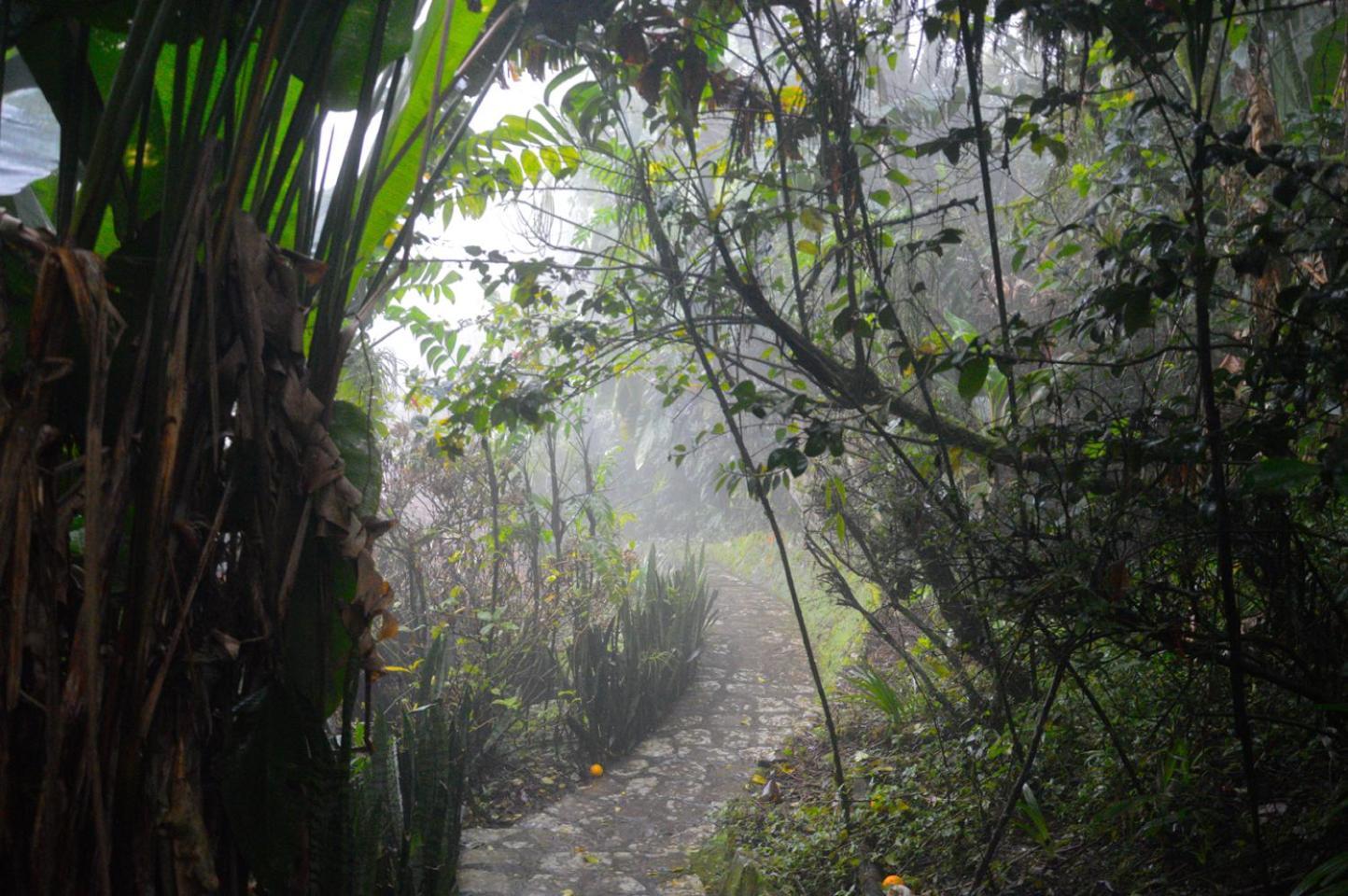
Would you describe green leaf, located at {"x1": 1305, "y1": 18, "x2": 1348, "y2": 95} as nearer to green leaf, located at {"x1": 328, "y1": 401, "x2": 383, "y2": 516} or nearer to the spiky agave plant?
green leaf, located at {"x1": 328, "y1": 401, "x2": 383, "y2": 516}

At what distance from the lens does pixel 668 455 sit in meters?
2.92

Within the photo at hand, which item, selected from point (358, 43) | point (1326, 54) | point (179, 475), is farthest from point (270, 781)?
point (1326, 54)

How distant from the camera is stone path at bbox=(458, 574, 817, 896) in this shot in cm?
352

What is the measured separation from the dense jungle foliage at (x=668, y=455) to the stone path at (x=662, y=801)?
28cm

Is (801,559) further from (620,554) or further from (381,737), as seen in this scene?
(381,737)

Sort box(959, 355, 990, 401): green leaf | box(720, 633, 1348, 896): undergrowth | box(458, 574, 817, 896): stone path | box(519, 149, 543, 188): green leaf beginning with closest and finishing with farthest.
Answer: box(959, 355, 990, 401): green leaf, box(720, 633, 1348, 896): undergrowth, box(519, 149, 543, 188): green leaf, box(458, 574, 817, 896): stone path

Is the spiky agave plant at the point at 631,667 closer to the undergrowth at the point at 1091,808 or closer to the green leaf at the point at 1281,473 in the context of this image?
the undergrowth at the point at 1091,808

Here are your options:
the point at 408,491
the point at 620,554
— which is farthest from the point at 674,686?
the point at 408,491

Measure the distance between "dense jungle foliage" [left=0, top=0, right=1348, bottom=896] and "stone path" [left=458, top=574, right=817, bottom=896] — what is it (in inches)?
11.1

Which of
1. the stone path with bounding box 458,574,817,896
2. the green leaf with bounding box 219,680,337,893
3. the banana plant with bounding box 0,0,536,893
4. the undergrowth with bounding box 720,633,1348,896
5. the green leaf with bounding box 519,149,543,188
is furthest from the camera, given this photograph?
the stone path with bounding box 458,574,817,896

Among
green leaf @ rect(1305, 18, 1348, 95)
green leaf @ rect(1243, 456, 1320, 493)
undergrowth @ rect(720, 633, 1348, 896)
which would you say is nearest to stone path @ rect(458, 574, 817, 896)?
undergrowth @ rect(720, 633, 1348, 896)

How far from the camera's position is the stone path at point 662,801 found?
3.52m

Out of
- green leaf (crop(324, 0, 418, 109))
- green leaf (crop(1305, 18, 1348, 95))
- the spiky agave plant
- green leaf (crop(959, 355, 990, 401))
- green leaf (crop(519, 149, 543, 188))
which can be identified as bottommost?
the spiky agave plant

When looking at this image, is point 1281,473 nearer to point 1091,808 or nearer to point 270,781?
point 270,781
